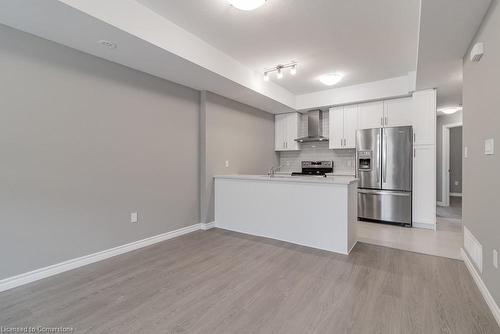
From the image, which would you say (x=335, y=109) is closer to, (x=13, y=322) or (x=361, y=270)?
(x=361, y=270)

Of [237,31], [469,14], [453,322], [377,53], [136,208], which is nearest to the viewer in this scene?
[453,322]

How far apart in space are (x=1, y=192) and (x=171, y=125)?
2080 millimetres

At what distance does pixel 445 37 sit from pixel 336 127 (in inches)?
116

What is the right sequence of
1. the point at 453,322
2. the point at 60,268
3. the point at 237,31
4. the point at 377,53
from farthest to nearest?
1. the point at 377,53
2. the point at 237,31
3. the point at 60,268
4. the point at 453,322

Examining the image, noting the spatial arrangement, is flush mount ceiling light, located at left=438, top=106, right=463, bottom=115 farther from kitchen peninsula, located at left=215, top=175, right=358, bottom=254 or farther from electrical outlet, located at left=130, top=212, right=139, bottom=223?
electrical outlet, located at left=130, top=212, right=139, bottom=223

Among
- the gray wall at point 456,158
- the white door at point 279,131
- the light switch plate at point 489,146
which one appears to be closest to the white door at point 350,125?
the white door at point 279,131

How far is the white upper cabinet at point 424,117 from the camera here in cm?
419

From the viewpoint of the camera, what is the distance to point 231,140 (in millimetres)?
4770

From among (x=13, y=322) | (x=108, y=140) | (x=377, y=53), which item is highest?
(x=377, y=53)

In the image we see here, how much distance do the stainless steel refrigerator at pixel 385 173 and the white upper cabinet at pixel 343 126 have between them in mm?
415

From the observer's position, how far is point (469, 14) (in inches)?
83.4

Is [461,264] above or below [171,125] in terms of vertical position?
below

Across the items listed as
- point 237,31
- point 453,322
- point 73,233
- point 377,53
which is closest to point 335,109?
point 377,53

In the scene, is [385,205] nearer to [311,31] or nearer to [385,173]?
[385,173]
